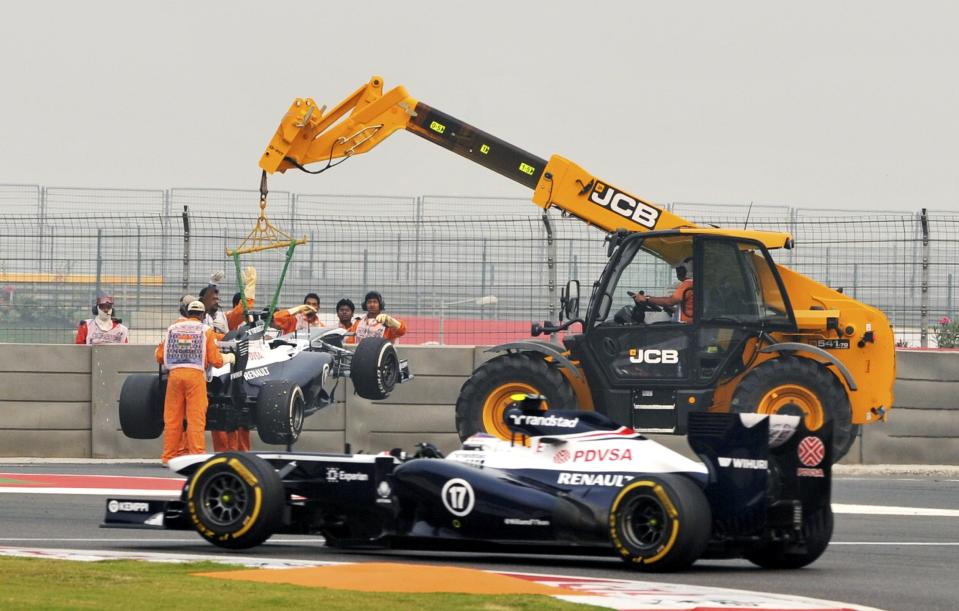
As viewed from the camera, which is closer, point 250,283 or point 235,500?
point 235,500

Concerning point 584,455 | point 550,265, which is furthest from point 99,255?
point 584,455

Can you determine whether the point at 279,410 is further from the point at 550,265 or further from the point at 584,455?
the point at 584,455

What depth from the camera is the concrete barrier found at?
17.2 meters

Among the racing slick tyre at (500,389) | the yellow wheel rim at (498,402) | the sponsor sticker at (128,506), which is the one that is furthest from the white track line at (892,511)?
the sponsor sticker at (128,506)

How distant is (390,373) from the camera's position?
15.4 metres

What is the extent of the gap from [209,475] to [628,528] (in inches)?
87.4

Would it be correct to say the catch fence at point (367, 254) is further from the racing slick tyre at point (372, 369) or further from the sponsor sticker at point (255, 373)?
the sponsor sticker at point (255, 373)

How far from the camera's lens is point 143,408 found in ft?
47.8

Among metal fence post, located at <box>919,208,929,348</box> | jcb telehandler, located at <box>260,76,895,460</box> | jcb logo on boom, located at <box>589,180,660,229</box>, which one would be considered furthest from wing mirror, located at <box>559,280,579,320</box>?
metal fence post, located at <box>919,208,929,348</box>

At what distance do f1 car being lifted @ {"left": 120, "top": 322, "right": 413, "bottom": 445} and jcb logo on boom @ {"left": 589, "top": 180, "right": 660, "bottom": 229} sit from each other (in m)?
2.59

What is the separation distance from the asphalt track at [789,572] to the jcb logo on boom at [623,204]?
3.46 m

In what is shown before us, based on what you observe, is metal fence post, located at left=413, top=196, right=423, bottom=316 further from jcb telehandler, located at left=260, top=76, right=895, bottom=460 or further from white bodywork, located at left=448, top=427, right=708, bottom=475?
white bodywork, located at left=448, top=427, right=708, bottom=475

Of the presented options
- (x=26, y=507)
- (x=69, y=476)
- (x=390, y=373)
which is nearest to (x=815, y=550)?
(x=26, y=507)

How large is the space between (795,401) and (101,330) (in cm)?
732
